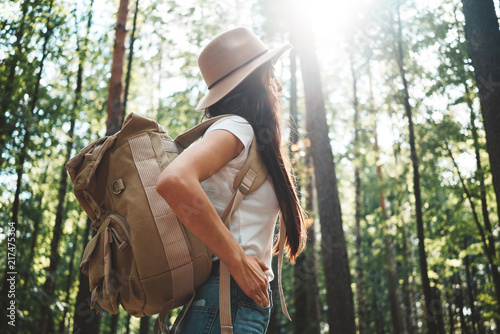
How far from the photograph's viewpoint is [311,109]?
24.2 feet

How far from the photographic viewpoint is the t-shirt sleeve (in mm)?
1476

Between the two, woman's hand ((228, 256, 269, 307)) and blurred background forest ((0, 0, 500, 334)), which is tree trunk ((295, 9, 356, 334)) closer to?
blurred background forest ((0, 0, 500, 334))

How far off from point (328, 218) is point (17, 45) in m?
6.04

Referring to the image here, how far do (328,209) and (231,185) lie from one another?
5.57m

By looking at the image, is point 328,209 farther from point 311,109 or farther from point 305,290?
point 305,290

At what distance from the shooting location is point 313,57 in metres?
7.64

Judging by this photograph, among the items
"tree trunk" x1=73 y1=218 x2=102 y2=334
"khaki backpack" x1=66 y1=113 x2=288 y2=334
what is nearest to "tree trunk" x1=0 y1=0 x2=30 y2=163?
"tree trunk" x1=73 y1=218 x2=102 y2=334

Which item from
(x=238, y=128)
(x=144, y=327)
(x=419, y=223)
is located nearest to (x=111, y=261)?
(x=238, y=128)

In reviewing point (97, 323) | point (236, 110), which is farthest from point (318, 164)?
point (236, 110)

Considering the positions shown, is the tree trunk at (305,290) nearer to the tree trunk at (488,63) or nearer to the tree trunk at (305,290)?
the tree trunk at (305,290)

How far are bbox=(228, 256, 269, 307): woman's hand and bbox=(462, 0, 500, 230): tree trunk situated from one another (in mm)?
3260

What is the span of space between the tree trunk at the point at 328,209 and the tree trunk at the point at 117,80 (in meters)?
3.45

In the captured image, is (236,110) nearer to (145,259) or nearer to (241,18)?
(145,259)

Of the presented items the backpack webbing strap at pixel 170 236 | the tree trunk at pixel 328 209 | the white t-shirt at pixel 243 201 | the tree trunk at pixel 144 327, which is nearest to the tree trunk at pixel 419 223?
the tree trunk at pixel 328 209
